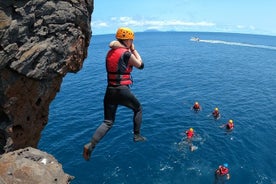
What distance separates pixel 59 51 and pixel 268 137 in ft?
96.8

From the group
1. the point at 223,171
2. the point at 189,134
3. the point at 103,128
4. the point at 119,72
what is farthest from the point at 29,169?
the point at 189,134

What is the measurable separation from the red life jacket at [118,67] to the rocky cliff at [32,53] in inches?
140

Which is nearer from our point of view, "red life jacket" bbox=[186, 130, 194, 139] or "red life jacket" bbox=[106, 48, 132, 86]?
"red life jacket" bbox=[106, 48, 132, 86]

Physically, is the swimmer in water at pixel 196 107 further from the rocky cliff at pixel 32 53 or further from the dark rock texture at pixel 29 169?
the dark rock texture at pixel 29 169

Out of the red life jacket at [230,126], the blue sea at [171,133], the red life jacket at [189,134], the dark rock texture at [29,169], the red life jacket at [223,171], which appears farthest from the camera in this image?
the red life jacket at [230,126]

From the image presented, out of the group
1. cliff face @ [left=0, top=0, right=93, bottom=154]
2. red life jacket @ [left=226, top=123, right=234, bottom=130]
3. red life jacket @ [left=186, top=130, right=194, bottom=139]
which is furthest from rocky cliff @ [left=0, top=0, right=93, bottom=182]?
red life jacket @ [left=226, top=123, right=234, bottom=130]

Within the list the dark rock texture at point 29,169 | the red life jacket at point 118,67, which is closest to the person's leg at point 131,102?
the red life jacket at point 118,67

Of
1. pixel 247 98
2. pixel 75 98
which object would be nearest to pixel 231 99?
pixel 247 98

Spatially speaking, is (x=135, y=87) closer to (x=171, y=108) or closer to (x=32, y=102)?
(x=171, y=108)

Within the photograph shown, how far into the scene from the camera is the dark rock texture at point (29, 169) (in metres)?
9.28

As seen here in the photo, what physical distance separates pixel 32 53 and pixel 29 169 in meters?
4.36

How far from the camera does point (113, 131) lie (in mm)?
36406

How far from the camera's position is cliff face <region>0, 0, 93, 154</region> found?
1059 cm

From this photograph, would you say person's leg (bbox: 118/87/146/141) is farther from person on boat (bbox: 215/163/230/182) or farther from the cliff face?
person on boat (bbox: 215/163/230/182)
